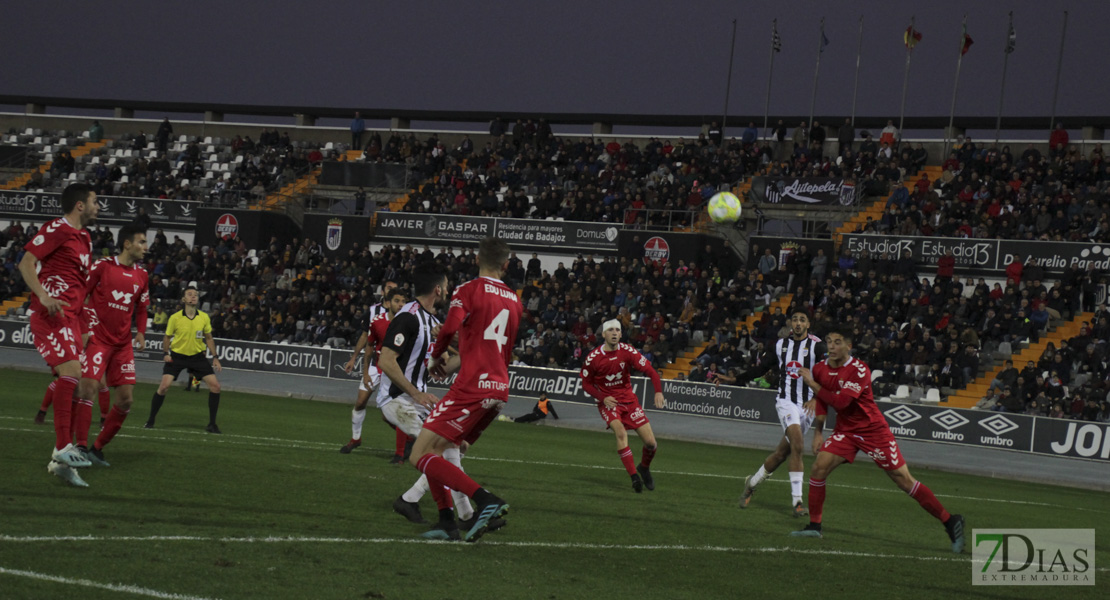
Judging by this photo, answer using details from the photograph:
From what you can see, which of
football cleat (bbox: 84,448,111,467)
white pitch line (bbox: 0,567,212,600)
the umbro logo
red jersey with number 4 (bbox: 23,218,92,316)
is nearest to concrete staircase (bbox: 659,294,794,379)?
the umbro logo

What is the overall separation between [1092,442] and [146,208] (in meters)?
39.5

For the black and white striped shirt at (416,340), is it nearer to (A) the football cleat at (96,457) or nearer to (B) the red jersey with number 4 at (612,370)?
(A) the football cleat at (96,457)

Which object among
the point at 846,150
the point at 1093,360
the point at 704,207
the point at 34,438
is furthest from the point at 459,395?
the point at 846,150

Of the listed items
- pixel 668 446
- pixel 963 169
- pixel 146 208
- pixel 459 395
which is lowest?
pixel 668 446

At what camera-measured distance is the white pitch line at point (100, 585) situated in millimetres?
6281

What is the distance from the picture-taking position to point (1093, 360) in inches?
1088

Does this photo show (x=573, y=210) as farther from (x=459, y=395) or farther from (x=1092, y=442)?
(x=459, y=395)

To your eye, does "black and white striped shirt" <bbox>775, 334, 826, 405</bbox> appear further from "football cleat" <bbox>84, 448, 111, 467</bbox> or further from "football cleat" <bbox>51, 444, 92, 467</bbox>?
"football cleat" <bbox>51, 444, 92, 467</bbox>

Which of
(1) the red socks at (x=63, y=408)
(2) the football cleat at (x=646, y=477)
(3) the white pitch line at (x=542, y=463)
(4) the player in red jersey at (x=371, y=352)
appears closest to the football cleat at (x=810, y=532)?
(2) the football cleat at (x=646, y=477)

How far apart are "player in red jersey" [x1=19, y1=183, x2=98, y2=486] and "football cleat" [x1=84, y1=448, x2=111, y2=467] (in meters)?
0.98

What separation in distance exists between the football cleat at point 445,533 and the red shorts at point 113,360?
459 cm

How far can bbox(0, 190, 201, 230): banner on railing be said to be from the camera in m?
48.3

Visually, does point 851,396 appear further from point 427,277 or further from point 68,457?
point 68,457

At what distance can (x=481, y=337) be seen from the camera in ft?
28.4
